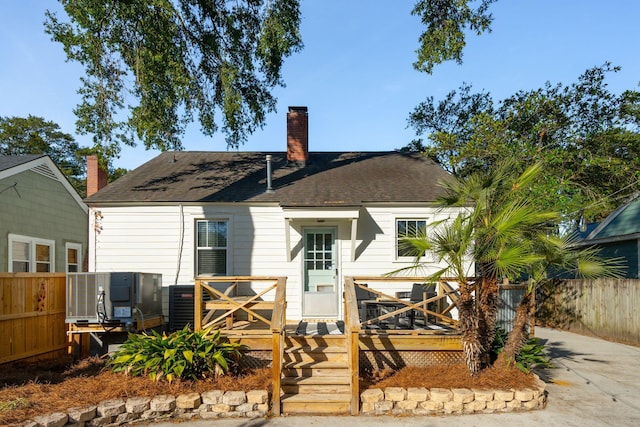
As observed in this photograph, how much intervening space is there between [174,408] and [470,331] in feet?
13.8

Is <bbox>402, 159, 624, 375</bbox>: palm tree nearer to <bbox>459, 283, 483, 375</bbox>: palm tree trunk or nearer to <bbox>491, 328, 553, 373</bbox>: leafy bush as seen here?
<bbox>459, 283, 483, 375</bbox>: palm tree trunk

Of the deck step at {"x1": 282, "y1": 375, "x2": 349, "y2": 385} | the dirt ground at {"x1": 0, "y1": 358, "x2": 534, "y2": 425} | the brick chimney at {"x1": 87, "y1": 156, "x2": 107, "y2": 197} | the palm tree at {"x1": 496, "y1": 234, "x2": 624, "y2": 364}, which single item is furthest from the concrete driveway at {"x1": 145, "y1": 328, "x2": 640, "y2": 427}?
the brick chimney at {"x1": 87, "y1": 156, "x2": 107, "y2": 197}

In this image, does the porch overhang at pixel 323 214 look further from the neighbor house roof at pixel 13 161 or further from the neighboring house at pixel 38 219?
the neighbor house roof at pixel 13 161

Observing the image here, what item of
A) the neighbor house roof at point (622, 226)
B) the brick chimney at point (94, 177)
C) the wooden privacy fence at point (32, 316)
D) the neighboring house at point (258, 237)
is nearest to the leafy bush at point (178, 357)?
the wooden privacy fence at point (32, 316)

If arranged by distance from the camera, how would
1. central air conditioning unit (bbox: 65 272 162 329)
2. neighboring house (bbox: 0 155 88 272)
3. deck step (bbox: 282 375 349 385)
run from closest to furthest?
deck step (bbox: 282 375 349 385) → central air conditioning unit (bbox: 65 272 162 329) → neighboring house (bbox: 0 155 88 272)

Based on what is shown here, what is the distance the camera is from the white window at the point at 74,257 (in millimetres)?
15504

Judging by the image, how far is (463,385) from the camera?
249 inches

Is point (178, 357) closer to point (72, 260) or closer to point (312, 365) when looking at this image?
point (312, 365)

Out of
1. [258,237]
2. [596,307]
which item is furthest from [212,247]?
[596,307]

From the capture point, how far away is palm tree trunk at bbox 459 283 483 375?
21.5 ft

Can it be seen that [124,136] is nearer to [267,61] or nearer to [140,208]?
[140,208]

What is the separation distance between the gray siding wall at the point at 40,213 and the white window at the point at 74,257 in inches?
7.1

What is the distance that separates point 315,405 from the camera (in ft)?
19.6

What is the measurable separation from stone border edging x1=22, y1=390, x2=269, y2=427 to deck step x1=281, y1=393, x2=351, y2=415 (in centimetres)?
30
